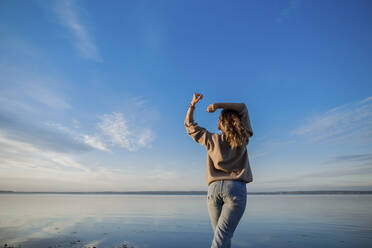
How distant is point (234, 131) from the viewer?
8.24 ft

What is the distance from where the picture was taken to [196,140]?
286 cm

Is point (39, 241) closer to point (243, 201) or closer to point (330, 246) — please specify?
point (243, 201)

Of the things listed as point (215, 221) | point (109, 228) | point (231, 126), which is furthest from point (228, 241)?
point (109, 228)

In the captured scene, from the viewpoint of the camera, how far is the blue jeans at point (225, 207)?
2.26 metres

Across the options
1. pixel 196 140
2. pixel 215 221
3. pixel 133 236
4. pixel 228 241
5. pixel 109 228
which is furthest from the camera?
pixel 109 228

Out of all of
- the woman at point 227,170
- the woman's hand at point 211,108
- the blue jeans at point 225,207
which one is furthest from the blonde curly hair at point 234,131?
the blue jeans at point 225,207

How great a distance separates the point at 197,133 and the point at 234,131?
1.57ft

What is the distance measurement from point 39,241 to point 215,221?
8203 millimetres

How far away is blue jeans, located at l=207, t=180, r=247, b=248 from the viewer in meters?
2.26

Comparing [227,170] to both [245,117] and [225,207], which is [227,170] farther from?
[245,117]

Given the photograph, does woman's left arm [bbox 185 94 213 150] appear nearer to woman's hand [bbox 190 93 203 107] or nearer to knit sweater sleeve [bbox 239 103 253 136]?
woman's hand [bbox 190 93 203 107]

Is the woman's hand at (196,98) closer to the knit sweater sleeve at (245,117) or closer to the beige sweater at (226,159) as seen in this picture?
the beige sweater at (226,159)

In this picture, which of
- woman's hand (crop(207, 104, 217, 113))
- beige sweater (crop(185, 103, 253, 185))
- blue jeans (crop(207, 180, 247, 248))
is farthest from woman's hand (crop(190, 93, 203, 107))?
blue jeans (crop(207, 180, 247, 248))

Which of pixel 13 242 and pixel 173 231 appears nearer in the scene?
pixel 13 242
